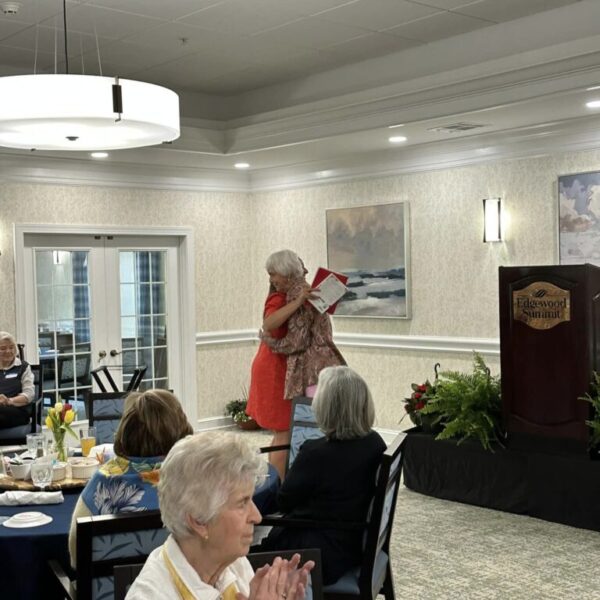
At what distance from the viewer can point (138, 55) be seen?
20.7 feet

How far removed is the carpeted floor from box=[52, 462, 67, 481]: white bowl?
5.62 feet

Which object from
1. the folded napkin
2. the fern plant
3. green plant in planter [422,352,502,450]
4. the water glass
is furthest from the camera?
green plant in planter [422,352,502,450]

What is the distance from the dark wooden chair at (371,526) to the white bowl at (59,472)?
93 cm

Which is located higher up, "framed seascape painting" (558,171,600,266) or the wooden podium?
"framed seascape painting" (558,171,600,266)

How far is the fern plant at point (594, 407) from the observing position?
196 inches

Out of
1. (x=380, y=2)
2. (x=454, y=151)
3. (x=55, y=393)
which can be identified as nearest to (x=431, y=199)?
(x=454, y=151)

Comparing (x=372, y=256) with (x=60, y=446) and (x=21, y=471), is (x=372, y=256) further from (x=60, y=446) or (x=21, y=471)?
(x=21, y=471)

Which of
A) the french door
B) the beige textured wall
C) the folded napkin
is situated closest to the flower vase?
the folded napkin

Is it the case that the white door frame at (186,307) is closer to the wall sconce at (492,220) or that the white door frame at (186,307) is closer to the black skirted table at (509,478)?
the wall sconce at (492,220)

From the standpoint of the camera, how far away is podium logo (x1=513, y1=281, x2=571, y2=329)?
5.12 metres

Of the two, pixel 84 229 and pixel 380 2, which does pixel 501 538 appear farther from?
pixel 84 229

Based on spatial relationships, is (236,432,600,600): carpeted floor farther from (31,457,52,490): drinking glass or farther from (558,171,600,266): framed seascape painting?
(558,171,600,266): framed seascape painting

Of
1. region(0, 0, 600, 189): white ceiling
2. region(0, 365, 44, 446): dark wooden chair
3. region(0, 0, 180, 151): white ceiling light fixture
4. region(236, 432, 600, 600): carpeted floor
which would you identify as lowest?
region(236, 432, 600, 600): carpeted floor

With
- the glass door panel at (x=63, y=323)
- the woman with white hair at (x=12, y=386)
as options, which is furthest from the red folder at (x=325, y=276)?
the glass door panel at (x=63, y=323)
